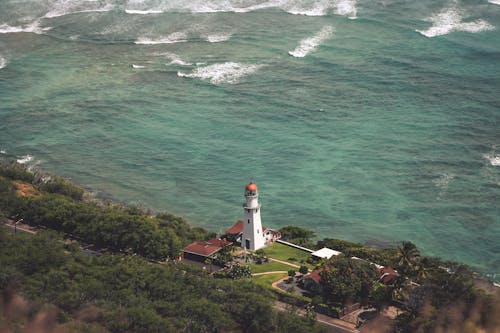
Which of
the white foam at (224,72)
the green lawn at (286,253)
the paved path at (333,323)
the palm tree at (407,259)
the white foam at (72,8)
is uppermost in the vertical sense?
A: the white foam at (72,8)

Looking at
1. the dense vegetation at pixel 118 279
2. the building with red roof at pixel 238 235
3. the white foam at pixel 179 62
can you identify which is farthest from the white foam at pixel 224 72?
the building with red roof at pixel 238 235

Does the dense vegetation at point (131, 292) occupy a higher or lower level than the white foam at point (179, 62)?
lower

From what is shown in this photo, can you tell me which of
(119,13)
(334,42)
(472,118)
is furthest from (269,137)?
(119,13)

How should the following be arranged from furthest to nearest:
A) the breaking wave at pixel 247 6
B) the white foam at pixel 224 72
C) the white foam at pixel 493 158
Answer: the breaking wave at pixel 247 6 < the white foam at pixel 224 72 < the white foam at pixel 493 158

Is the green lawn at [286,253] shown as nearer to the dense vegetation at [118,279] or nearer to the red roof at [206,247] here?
the red roof at [206,247]

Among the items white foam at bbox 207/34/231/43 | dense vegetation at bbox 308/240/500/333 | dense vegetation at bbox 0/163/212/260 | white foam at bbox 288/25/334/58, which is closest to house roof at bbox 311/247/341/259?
dense vegetation at bbox 308/240/500/333

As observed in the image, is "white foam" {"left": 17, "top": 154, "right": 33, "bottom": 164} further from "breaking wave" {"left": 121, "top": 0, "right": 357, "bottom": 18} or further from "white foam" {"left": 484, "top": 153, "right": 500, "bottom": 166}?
"breaking wave" {"left": 121, "top": 0, "right": 357, "bottom": 18}

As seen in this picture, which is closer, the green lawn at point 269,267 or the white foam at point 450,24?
the green lawn at point 269,267
